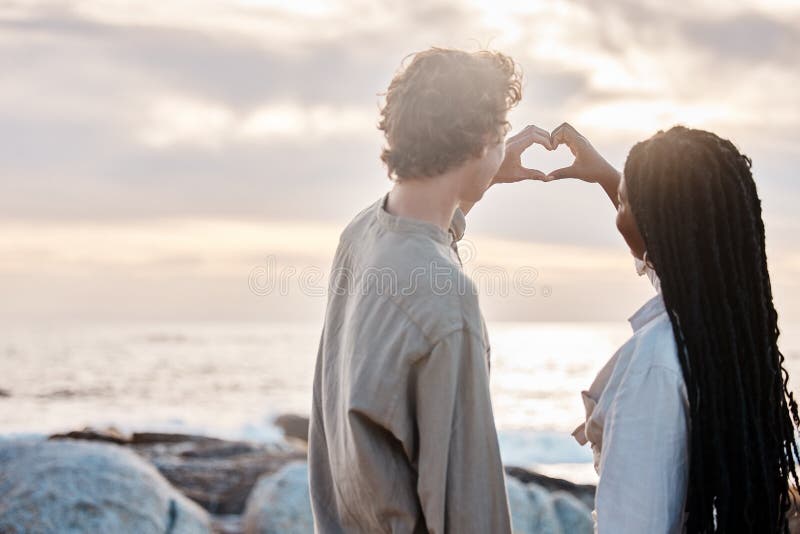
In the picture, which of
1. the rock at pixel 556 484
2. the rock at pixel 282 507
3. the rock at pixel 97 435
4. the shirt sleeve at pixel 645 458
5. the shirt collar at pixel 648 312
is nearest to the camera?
the shirt sleeve at pixel 645 458

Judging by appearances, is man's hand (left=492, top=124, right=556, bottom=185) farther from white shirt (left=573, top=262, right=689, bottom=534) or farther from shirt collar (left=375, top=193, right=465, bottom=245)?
white shirt (left=573, top=262, right=689, bottom=534)

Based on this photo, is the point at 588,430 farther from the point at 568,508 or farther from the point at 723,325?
the point at 568,508

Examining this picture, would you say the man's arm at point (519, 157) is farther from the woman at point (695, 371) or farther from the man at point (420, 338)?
the woman at point (695, 371)

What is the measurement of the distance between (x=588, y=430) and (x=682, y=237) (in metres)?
0.54

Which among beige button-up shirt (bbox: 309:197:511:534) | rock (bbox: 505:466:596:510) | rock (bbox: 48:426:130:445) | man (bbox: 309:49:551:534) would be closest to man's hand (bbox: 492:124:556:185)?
man (bbox: 309:49:551:534)

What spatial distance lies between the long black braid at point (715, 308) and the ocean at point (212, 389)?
7.27 meters

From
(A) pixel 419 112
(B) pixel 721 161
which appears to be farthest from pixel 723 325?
(A) pixel 419 112

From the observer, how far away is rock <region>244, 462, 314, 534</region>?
5.69 meters

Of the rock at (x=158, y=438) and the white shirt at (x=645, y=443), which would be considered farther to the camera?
the rock at (x=158, y=438)

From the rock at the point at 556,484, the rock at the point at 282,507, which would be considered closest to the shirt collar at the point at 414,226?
the rock at the point at 282,507

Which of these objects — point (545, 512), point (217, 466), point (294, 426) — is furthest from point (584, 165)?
→ point (294, 426)

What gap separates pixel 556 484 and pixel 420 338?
18.0 ft

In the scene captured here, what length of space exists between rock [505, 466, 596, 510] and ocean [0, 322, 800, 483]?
1.77 metres

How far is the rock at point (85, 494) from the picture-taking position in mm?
5023
